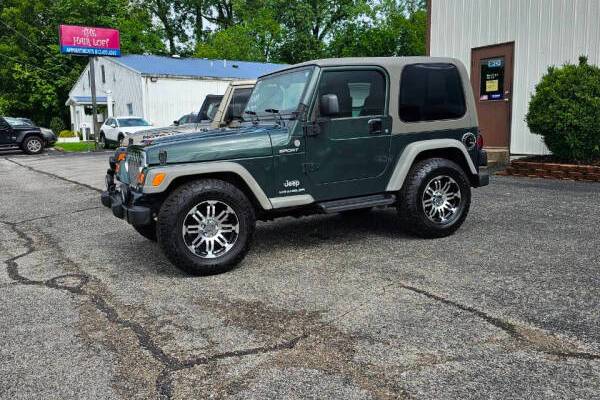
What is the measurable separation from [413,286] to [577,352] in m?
1.36

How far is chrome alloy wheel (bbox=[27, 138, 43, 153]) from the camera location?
21.9 m

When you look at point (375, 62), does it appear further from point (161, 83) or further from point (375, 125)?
point (161, 83)

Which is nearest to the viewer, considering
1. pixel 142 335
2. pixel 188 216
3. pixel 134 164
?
pixel 142 335

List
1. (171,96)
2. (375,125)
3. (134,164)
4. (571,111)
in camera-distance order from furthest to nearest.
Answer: (171,96) → (571,111) → (375,125) → (134,164)

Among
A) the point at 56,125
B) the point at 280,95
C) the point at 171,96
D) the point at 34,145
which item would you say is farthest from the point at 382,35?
the point at 280,95

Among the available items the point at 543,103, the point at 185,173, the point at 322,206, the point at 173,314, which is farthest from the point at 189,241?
the point at 543,103

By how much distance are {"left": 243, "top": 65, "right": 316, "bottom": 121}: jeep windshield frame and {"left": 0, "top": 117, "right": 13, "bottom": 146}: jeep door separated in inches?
753

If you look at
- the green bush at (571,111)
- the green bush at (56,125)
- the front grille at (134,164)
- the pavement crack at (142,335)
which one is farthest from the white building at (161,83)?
the pavement crack at (142,335)

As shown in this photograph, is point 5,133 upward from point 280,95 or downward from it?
downward

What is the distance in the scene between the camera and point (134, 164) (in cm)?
482

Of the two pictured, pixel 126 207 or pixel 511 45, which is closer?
pixel 126 207

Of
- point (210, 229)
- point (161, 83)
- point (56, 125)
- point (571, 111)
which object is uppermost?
point (161, 83)

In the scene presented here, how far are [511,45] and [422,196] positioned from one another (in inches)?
308

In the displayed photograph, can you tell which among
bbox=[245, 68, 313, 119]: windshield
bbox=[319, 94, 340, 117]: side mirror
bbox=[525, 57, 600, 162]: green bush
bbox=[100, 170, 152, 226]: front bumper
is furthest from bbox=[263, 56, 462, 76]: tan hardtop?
bbox=[525, 57, 600, 162]: green bush
